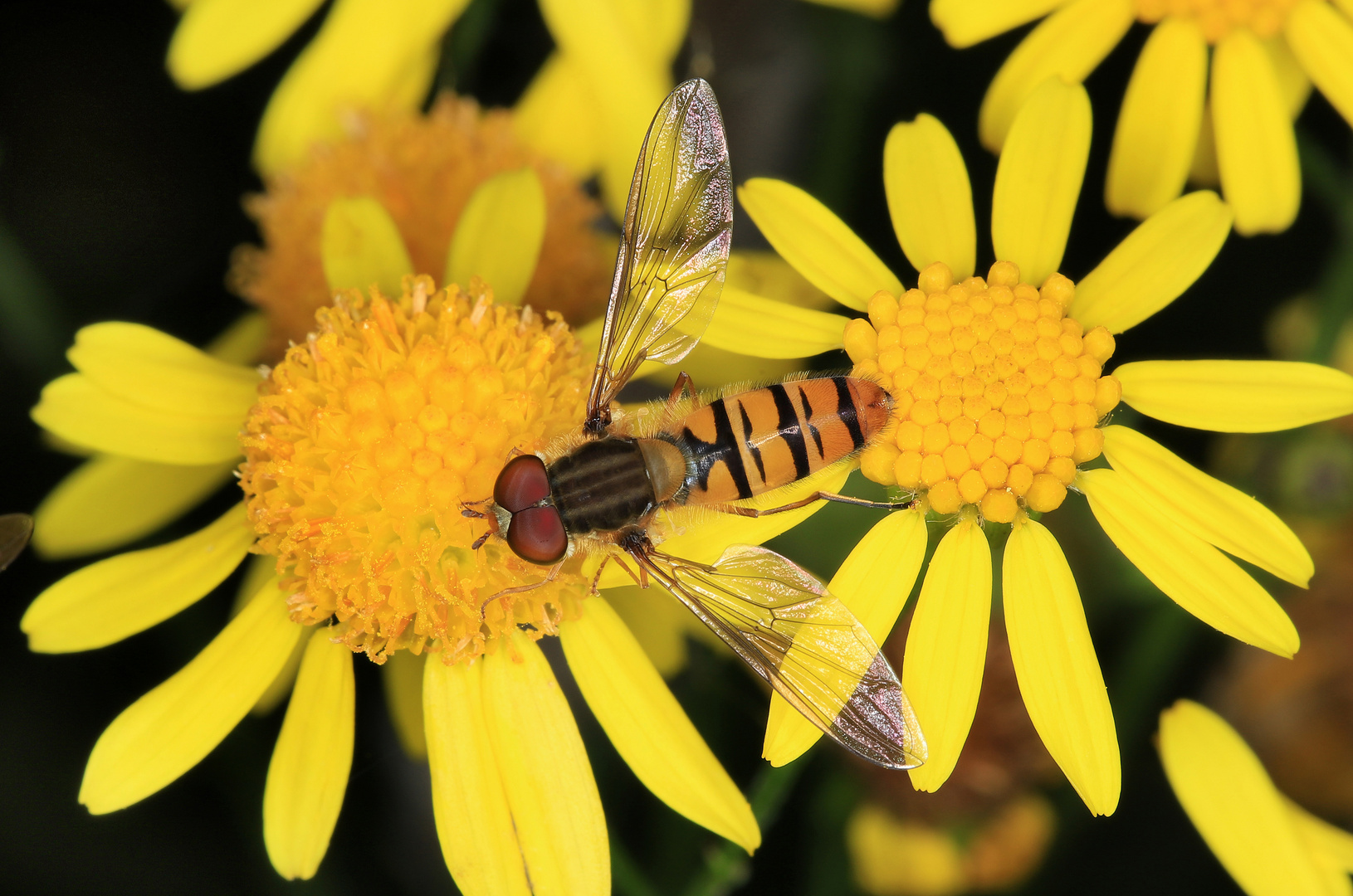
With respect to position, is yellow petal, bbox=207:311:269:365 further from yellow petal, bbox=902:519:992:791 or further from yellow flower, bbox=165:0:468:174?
yellow petal, bbox=902:519:992:791

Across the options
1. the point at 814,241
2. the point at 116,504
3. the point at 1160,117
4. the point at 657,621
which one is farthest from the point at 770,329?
the point at 116,504

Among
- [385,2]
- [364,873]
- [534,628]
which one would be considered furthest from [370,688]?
[385,2]

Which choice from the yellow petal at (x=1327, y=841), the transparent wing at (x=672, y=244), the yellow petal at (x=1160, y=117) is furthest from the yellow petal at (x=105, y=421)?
the yellow petal at (x=1327, y=841)

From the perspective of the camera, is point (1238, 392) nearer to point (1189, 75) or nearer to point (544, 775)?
point (1189, 75)

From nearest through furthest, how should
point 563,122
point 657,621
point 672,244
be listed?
point 672,244 → point 657,621 → point 563,122

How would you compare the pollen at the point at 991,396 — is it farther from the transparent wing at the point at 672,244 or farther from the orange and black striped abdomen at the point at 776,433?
the transparent wing at the point at 672,244
